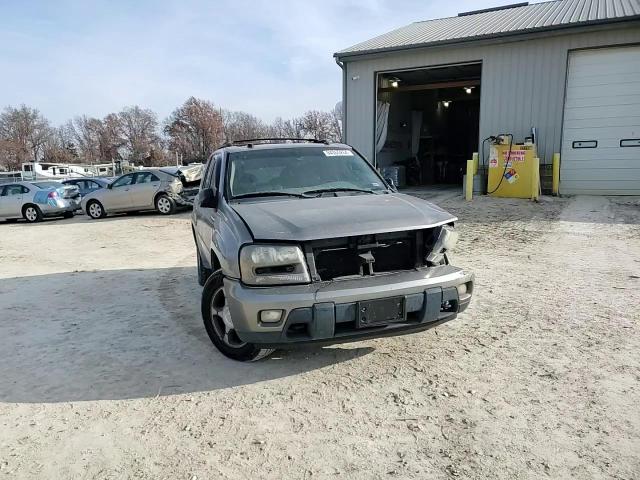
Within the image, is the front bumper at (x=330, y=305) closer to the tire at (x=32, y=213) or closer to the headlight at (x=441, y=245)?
the headlight at (x=441, y=245)

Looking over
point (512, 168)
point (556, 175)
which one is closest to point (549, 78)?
point (556, 175)

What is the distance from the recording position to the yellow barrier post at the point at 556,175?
493 inches

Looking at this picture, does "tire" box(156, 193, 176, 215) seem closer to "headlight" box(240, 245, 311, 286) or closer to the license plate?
"headlight" box(240, 245, 311, 286)

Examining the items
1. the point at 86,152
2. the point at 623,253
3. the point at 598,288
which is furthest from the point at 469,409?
the point at 86,152

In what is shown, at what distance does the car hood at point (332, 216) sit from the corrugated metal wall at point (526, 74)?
36.7 ft

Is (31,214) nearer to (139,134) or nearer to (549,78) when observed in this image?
(549,78)

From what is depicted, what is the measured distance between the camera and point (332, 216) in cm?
328

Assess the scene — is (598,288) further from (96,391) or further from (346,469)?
(96,391)

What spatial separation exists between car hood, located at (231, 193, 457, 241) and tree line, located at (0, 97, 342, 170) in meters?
66.4

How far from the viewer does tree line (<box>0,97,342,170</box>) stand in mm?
71188

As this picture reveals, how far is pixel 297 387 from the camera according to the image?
10.4 ft

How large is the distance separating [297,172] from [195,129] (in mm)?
71445

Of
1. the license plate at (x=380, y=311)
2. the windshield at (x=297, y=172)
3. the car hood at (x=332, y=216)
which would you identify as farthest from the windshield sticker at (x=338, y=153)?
the license plate at (x=380, y=311)

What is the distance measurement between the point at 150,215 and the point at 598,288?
41.9ft
